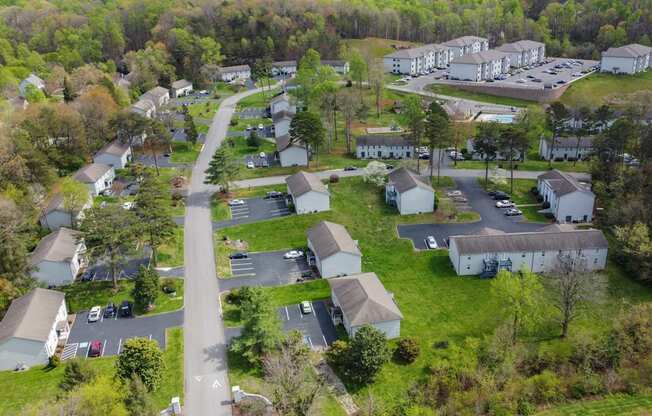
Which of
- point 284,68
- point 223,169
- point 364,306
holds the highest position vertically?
point 284,68

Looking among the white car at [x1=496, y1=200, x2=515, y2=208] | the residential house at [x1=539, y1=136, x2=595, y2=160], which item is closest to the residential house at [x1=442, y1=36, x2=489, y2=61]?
the residential house at [x1=539, y1=136, x2=595, y2=160]

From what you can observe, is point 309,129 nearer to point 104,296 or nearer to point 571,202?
point 571,202

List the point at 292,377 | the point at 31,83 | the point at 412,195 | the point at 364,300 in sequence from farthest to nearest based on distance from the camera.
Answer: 1. the point at 31,83
2. the point at 412,195
3. the point at 364,300
4. the point at 292,377

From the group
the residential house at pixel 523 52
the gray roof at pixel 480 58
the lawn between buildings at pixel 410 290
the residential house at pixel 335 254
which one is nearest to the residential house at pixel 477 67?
the gray roof at pixel 480 58

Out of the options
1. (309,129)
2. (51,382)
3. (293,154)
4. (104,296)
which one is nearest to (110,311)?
(104,296)

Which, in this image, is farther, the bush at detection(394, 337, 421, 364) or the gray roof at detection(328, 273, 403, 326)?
the gray roof at detection(328, 273, 403, 326)

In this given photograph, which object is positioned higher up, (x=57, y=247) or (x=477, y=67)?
(x=477, y=67)

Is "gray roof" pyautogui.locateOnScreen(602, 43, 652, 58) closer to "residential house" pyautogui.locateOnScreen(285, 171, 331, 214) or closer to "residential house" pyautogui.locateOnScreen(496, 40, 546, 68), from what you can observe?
"residential house" pyautogui.locateOnScreen(496, 40, 546, 68)
